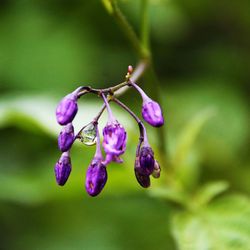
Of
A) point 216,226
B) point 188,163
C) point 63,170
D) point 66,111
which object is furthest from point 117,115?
point 66,111

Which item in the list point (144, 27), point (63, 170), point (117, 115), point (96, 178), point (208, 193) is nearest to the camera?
point (96, 178)

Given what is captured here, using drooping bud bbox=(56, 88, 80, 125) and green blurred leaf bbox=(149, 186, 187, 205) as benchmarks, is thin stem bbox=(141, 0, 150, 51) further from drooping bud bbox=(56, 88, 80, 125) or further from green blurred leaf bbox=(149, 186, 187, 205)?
drooping bud bbox=(56, 88, 80, 125)

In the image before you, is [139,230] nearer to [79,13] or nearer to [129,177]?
[129,177]

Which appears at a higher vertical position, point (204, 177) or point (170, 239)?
point (204, 177)

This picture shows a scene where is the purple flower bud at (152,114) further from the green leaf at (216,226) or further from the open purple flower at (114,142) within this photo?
the green leaf at (216,226)

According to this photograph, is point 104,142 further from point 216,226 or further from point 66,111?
point 216,226

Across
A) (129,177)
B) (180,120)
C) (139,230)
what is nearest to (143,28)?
(129,177)
